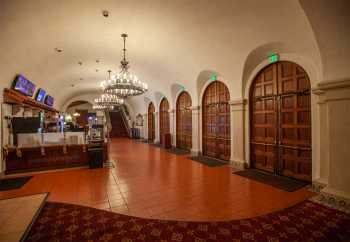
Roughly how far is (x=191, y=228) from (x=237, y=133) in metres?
4.08

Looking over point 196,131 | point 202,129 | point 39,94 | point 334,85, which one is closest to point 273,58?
point 334,85

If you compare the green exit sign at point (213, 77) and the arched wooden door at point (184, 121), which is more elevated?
the green exit sign at point (213, 77)

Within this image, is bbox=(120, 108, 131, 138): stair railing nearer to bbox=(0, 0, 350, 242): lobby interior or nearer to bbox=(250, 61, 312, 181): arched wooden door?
bbox=(0, 0, 350, 242): lobby interior

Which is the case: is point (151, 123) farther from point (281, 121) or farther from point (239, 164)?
point (281, 121)

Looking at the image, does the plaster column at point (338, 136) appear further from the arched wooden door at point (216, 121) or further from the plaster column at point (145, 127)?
the plaster column at point (145, 127)

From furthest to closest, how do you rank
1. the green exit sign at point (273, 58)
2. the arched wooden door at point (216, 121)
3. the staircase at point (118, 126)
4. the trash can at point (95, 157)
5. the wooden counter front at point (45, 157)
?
1. the staircase at point (118, 126)
2. the arched wooden door at point (216, 121)
3. the trash can at point (95, 157)
4. the wooden counter front at point (45, 157)
5. the green exit sign at point (273, 58)

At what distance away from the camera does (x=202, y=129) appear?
792 centimetres

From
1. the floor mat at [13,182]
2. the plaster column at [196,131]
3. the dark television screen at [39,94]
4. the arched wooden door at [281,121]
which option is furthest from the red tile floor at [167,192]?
the dark television screen at [39,94]

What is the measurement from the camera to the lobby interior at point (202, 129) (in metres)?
2.66

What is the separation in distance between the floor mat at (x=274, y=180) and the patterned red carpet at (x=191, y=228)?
110cm

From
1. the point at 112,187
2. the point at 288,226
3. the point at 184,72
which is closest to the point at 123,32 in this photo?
the point at 184,72

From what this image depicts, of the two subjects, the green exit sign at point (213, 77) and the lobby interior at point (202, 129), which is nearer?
the lobby interior at point (202, 129)

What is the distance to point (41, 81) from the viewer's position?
7723 millimetres

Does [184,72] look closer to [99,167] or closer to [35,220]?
[99,167]
